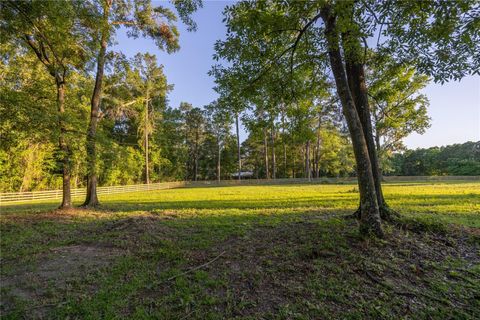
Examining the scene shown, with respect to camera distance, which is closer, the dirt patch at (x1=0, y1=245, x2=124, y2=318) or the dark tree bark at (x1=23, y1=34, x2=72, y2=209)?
the dirt patch at (x1=0, y1=245, x2=124, y2=318)

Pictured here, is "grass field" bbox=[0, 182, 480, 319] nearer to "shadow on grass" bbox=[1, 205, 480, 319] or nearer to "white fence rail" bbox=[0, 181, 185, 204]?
"shadow on grass" bbox=[1, 205, 480, 319]

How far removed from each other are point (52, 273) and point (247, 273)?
305 centimetres

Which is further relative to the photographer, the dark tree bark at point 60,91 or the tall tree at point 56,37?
the dark tree bark at point 60,91

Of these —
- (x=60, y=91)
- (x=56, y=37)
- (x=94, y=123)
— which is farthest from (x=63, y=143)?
(x=56, y=37)

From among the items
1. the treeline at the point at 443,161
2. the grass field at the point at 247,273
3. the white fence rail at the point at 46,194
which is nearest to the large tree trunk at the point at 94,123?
the grass field at the point at 247,273

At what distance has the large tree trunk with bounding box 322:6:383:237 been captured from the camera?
4203 mm

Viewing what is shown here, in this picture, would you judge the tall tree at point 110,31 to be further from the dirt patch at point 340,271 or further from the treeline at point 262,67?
the dirt patch at point 340,271

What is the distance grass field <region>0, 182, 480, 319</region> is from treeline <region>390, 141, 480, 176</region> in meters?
34.2

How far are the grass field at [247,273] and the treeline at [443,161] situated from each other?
34.2m

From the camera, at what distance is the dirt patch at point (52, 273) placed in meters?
2.80

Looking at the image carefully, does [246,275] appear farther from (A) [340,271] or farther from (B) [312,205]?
(B) [312,205]

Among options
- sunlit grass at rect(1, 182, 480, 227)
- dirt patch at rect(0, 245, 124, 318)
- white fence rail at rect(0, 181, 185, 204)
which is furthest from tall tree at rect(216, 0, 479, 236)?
white fence rail at rect(0, 181, 185, 204)

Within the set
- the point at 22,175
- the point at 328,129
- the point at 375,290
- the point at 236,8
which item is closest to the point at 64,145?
the point at 236,8

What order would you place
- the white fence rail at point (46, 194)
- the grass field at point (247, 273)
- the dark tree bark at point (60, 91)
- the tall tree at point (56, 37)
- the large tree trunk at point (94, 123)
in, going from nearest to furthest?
the grass field at point (247, 273), the tall tree at point (56, 37), the dark tree bark at point (60, 91), the large tree trunk at point (94, 123), the white fence rail at point (46, 194)
